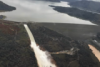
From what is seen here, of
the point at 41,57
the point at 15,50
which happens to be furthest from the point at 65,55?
the point at 15,50

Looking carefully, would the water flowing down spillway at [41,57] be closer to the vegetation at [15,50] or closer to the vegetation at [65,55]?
the vegetation at [15,50]

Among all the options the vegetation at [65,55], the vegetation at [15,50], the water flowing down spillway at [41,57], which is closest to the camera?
the vegetation at [15,50]

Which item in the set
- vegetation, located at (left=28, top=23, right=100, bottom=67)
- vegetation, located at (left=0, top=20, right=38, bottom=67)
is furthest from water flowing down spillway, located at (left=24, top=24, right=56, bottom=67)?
vegetation, located at (left=28, top=23, right=100, bottom=67)

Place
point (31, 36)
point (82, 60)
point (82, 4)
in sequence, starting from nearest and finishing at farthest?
1. point (82, 60)
2. point (31, 36)
3. point (82, 4)

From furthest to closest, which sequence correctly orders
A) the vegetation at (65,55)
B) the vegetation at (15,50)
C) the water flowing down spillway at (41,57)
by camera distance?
the vegetation at (65,55), the water flowing down spillway at (41,57), the vegetation at (15,50)

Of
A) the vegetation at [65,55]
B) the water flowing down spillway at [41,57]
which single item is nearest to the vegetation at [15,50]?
the water flowing down spillway at [41,57]

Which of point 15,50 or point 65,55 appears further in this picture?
point 65,55

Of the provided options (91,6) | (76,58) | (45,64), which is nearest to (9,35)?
(45,64)

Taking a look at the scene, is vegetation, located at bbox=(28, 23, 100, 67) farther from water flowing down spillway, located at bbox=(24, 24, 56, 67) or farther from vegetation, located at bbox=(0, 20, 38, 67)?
vegetation, located at bbox=(0, 20, 38, 67)

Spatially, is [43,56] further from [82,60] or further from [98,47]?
[98,47]

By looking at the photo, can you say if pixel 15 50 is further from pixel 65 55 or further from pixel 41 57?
pixel 65 55

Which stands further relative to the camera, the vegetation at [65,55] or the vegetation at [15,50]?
the vegetation at [65,55]
